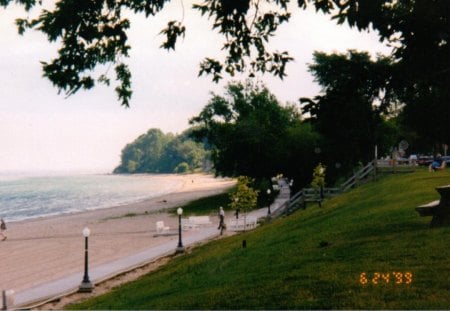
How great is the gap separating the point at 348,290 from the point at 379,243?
3.40m

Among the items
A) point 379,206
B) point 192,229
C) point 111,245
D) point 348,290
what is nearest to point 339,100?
point 348,290

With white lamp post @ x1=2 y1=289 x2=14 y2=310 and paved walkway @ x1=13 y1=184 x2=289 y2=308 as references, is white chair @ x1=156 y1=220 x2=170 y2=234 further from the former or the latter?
white lamp post @ x1=2 y1=289 x2=14 y2=310

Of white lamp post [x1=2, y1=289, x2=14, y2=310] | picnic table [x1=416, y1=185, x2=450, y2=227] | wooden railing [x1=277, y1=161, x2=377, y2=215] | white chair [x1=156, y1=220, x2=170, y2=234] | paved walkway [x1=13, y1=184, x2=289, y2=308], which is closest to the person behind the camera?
picnic table [x1=416, y1=185, x2=450, y2=227]

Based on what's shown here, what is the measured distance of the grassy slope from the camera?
750cm

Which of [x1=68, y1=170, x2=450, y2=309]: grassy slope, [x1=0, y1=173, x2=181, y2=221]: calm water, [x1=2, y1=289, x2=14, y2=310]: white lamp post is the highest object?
[x1=68, y1=170, x2=450, y2=309]: grassy slope

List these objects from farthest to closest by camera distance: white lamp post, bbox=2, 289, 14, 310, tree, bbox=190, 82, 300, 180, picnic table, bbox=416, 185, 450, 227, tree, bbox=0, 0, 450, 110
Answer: tree, bbox=190, 82, 300, 180 < white lamp post, bbox=2, 289, 14, 310 < picnic table, bbox=416, 185, 450, 227 < tree, bbox=0, 0, 450, 110

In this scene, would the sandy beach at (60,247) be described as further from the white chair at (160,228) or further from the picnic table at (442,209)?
the picnic table at (442,209)

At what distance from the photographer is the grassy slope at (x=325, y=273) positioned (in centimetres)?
750

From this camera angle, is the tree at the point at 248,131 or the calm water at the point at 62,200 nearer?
the tree at the point at 248,131

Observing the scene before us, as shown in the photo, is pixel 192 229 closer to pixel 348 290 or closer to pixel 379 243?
pixel 379 243

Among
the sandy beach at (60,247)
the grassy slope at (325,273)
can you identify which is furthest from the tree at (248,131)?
the grassy slope at (325,273)

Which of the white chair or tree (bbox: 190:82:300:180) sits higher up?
tree (bbox: 190:82:300:180)
